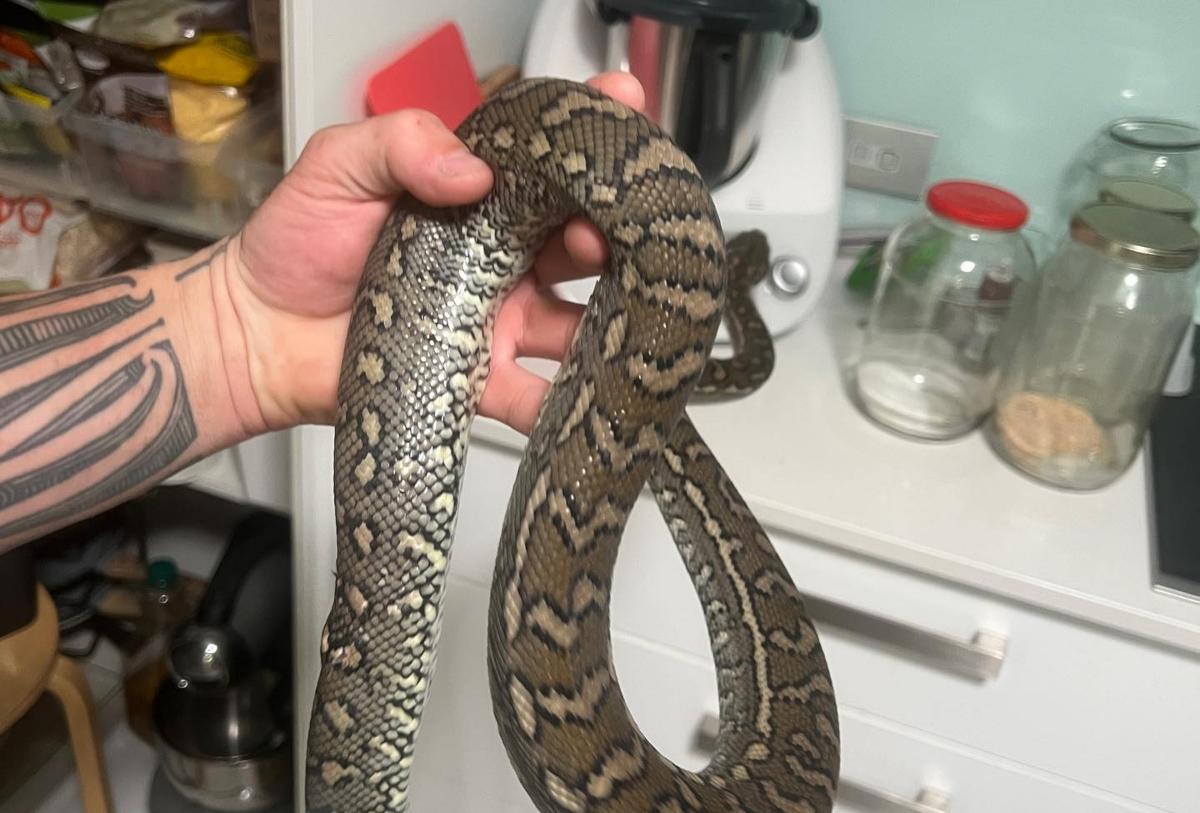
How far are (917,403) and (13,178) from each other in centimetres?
124

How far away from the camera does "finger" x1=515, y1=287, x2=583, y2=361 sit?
1098 mm

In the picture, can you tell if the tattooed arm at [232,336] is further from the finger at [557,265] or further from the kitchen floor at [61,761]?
the kitchen floor at [61,761]

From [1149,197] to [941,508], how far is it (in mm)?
551

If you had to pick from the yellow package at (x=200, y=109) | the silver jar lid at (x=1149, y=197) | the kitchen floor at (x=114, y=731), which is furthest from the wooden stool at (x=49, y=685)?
the silver jar lid at (x=1149, y=197)

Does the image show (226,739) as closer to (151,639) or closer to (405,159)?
(151,639)

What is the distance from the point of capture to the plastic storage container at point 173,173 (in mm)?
1292

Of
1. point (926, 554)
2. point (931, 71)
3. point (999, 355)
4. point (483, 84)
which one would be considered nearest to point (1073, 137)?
point (931, 71)

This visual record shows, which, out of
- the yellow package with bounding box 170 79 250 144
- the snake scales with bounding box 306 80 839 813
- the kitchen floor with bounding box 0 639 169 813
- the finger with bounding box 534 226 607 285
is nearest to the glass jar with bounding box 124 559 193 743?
the kitchen floor with bounding box 0 639 169 813

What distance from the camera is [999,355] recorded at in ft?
4.49

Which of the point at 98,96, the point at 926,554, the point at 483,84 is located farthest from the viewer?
the point at 483,84

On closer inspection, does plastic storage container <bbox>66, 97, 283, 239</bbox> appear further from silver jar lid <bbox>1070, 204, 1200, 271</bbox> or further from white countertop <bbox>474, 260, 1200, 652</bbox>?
silver jar lid <bbox>1070, 204, 1200, 271</bbox>

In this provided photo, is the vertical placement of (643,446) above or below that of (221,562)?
above

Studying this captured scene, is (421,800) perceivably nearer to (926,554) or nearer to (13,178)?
(926,554)

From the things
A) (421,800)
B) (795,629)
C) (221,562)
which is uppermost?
(795,629)
